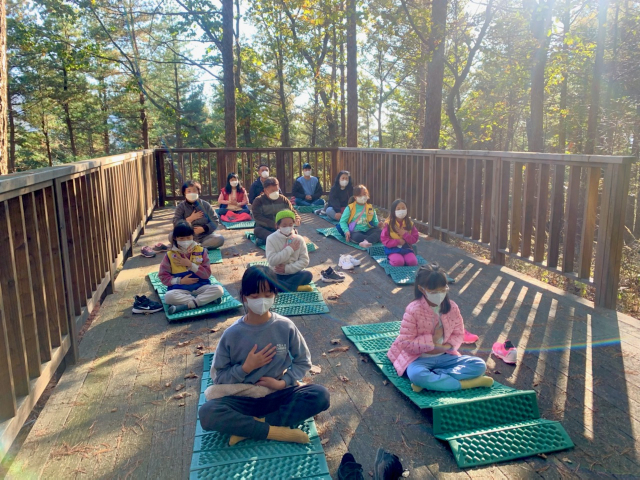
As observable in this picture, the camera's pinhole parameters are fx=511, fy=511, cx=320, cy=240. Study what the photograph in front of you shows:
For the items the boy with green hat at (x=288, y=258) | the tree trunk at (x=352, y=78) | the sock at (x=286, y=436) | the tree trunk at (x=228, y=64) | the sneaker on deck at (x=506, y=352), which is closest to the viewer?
the sock at (x=286, y=436)

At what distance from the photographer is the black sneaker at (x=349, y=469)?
7.77ft

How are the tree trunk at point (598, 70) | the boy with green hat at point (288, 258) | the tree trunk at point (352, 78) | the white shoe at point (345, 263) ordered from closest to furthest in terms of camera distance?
1. the boy with green hat at point (288, 258)
2. the white shoe at point (345, 263)
3. the tree trunk at point (598, 70)
4. the tree trunk at point (352, 78)

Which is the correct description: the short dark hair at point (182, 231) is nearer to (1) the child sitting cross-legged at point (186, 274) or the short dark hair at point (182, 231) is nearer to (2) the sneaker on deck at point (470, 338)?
(1) the child sitting cross-legged at point (186, 274)

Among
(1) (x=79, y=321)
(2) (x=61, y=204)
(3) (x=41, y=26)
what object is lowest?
(1) (x=79, y=321)

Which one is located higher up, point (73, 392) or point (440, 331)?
point (440, 331)

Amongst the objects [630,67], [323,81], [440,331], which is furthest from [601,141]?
[440,331]

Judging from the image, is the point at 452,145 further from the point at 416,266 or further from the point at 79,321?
the point at 79,321

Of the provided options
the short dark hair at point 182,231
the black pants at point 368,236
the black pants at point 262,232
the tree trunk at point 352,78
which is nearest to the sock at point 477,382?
the short dark hair at point 182,231

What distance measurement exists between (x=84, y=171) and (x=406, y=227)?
3.96 m

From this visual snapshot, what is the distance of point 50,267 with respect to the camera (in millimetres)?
3344

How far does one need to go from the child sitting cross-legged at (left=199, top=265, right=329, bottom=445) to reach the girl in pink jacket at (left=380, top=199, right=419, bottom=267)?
3.87 meters

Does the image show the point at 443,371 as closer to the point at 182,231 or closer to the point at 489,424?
the point at 489,424

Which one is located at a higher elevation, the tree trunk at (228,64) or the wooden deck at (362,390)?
the tree trunk at (228,64)

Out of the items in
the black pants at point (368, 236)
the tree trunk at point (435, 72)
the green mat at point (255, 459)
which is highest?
the tree trunk at point (435, 72)
